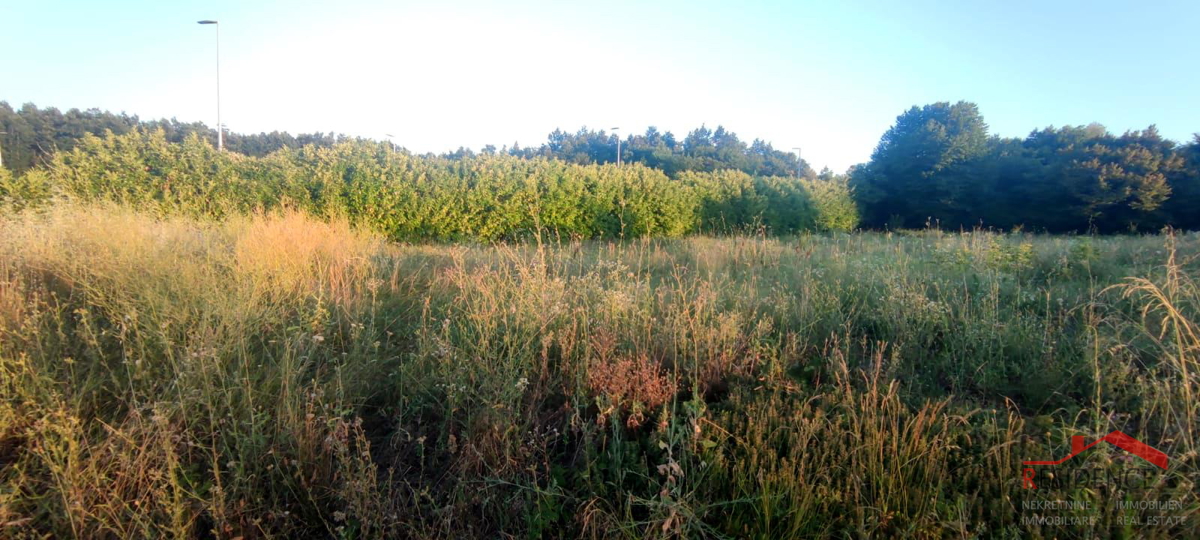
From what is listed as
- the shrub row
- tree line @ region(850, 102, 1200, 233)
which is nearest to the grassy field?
the shrub row

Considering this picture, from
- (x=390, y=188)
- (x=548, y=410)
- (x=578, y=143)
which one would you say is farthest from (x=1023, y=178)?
(x=578, y=143)

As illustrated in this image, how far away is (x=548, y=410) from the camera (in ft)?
9.45

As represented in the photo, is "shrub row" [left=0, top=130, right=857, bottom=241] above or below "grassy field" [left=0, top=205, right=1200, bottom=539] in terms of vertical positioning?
above

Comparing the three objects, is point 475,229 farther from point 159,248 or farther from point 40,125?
point 40,125

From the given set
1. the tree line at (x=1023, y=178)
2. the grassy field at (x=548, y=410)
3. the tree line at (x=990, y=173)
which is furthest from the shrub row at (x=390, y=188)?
the tree line at (x=1023, y=178)

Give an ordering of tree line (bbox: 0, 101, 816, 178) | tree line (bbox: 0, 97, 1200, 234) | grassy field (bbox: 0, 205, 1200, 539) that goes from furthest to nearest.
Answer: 1. tree line (bbox: 0, 101, 816, 178)
2. tree line (bbox: 0, 97, 1200, 234)
3. grassy field (bbox: 0, 205, 1200, 539)

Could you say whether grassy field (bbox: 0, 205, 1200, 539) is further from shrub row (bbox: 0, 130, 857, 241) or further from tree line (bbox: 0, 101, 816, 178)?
tree line (bbox: 0, 101, 816, 178)

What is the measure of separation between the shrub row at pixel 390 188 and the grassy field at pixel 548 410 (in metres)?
5.37

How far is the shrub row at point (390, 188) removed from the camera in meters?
8.70

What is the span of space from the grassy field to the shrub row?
17.6 ft

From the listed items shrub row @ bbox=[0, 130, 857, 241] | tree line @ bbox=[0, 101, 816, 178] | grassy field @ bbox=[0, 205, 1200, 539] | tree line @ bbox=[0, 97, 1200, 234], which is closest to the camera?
grassy field @ bbox=[0, 205, 1200, 539]

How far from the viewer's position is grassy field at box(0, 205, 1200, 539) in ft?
6.97

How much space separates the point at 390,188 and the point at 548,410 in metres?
9.19

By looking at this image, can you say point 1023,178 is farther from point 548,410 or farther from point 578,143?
point 578,143
